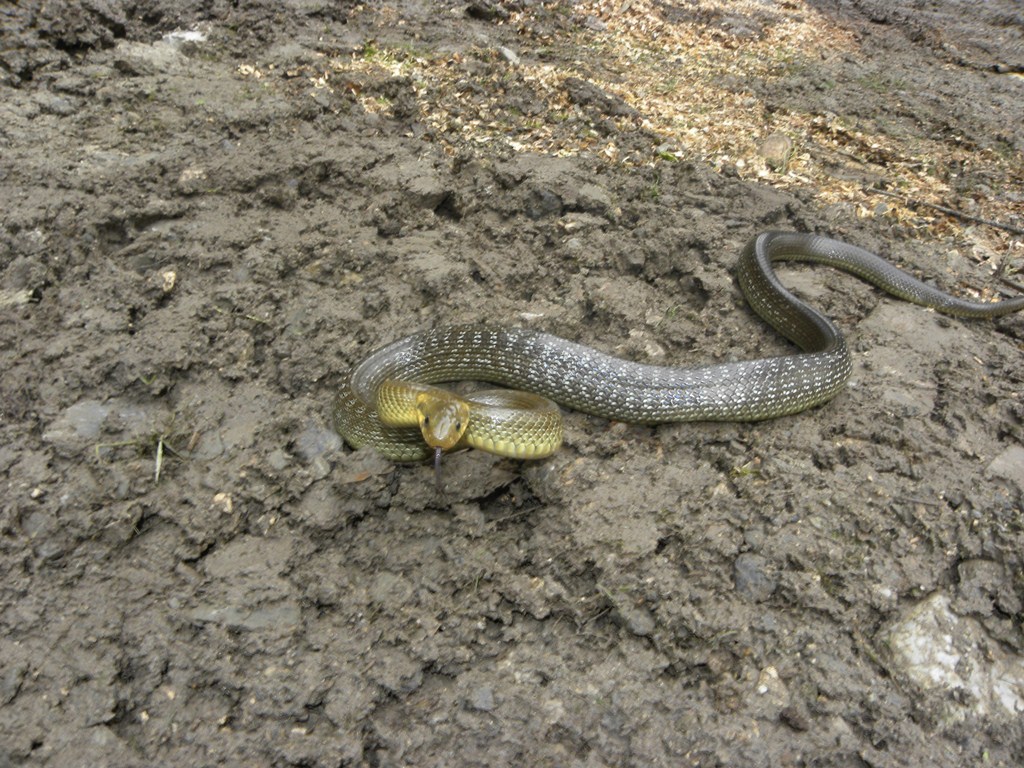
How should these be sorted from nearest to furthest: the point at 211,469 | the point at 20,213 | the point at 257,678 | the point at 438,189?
the point at 257,678 < the point at 211,469 < the point at 20,213 < the point at 438,189

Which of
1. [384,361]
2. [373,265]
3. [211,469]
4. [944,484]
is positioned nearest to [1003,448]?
[944,484]

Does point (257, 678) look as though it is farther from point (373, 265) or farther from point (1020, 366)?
point (1020, 366)

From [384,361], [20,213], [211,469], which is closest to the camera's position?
[211,469]

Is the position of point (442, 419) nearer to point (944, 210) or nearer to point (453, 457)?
point (453, 457)

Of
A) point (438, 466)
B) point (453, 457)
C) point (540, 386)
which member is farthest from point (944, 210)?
point (438, 466)

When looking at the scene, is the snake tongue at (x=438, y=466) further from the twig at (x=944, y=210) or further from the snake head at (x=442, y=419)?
the twig at (x=944, y=210)

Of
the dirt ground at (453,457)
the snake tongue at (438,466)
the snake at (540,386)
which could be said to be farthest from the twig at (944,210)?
the snake tongue at (438,466)

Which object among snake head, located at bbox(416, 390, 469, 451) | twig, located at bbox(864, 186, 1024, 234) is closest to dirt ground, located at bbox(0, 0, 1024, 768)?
twig, located at bbox(864, 186, 1024, 234)
